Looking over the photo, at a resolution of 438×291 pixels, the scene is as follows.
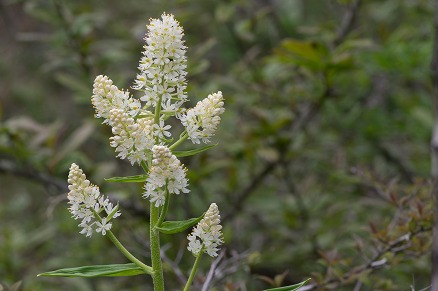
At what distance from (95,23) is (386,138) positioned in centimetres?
207

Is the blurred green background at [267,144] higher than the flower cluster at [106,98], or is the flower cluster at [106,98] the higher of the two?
the flower cluster at [106,98]

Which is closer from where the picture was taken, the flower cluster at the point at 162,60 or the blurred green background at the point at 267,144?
the flower cluster at the point at 162,60

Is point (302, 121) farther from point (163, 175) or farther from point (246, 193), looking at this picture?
point (163, 175)

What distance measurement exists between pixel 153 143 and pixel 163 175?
119 millimetres

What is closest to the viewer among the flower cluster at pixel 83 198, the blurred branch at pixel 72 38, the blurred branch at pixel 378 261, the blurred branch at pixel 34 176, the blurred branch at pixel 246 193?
the flower cluster at pixel 83 198

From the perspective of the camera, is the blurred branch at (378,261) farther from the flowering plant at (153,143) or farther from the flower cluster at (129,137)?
the flower cluster at (129,137)

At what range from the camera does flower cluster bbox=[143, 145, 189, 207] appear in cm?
160

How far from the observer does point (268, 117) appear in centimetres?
353

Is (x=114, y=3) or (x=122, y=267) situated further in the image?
(x=114, y=3)

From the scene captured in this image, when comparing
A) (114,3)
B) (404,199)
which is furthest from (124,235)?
(114,3)

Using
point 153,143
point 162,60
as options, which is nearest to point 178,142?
point 153,143

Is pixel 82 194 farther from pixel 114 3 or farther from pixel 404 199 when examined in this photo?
pixel 114 3

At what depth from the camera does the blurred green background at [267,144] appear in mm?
3426

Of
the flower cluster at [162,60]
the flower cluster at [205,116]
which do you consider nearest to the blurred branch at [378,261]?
the flower cluster at [205,116]
